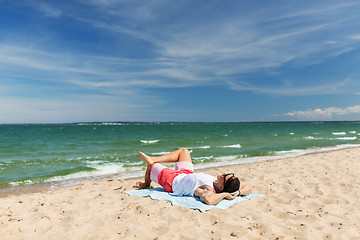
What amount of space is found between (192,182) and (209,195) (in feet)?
2.02

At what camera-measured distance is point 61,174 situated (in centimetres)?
1077

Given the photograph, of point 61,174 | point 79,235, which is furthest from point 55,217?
point 61,174

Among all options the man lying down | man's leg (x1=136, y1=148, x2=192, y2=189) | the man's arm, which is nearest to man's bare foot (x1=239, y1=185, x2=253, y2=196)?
the man lying down

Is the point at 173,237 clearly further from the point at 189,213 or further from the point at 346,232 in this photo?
the point at 346,232

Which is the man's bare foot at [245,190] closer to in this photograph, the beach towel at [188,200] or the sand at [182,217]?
the beach towel at [188,200]

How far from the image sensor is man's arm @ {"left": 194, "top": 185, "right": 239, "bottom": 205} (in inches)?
196

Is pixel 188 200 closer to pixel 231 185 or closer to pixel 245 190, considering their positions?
pixel 231 185

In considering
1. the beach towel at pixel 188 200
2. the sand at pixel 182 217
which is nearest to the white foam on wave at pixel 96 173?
the sand at pixel 182 217

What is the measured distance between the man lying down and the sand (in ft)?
1.16

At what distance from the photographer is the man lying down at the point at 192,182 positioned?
5.28 meters

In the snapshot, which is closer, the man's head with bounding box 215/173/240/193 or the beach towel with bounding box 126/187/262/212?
the beach towel with bounding box 126/187/262/212

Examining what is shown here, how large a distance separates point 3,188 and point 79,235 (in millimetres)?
6949

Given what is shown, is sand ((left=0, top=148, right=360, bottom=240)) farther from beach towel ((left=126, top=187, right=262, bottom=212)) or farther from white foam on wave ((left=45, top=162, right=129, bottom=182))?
white foam on wave ((left=45, top=162, right=129, bottom=182))

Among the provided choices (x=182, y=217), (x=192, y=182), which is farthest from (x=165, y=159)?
(x=182, y=217)
